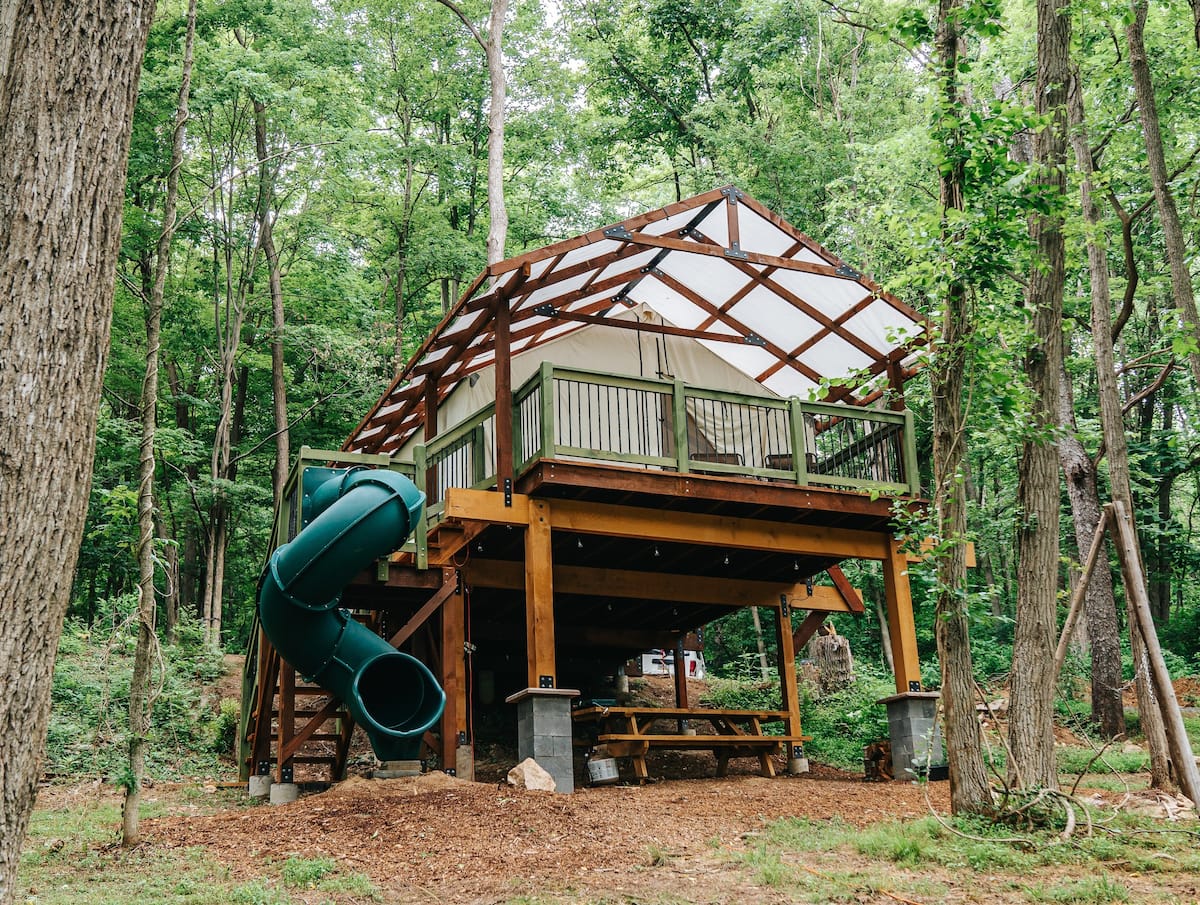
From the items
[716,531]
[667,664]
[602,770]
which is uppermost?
[716,531]

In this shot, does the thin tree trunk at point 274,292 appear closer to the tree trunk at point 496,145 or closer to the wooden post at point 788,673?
the tree trunk at point 496,145

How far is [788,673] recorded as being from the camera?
12.7m

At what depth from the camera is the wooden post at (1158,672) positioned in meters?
6.18

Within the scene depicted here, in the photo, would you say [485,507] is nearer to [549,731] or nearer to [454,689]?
[454,689]

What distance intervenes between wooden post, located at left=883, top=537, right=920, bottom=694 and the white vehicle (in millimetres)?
9030

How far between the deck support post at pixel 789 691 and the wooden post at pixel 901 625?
1548 millimetres

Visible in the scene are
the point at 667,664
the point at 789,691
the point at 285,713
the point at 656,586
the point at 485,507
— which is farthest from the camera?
the point at 667,664

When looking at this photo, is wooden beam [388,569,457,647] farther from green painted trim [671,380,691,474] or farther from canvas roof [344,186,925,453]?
green painted trim [671,380,691,474]

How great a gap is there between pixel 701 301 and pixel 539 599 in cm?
496

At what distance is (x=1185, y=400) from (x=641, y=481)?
1682cm

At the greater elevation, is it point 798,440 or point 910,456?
point 798,440

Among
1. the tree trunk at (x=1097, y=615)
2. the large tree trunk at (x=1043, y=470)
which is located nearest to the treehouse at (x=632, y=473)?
the large tree trunk at (x=1043, y=470)

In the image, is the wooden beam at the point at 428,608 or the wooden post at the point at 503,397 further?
the wooden beam at the point at 428,608

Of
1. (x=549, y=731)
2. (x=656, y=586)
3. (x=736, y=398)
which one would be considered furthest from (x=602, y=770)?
(x=736, y=398)
